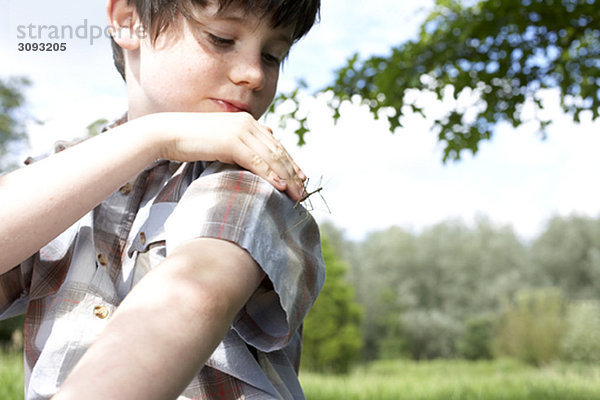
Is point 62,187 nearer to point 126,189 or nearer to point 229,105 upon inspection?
point 126,189

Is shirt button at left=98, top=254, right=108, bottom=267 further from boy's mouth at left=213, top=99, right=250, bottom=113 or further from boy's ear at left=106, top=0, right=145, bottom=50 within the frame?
boy's ear at left=106, top=0, right=145, bottom=50

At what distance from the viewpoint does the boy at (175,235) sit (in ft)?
2.56

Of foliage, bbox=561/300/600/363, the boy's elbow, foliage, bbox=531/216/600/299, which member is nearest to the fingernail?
the boy's elbow

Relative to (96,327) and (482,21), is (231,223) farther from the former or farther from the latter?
(482,21)

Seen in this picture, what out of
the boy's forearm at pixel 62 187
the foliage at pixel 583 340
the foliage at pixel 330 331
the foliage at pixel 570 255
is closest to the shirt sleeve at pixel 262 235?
the boy's forearm at pixel 62 187

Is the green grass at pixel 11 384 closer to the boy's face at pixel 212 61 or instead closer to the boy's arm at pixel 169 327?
the boy's face at pixel 212 61

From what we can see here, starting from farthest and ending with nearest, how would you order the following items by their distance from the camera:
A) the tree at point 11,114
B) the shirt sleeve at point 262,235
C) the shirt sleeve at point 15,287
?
1. the tree at point 11,114
2. the shirt sleeve at point 15,287
3. the shirt sleeve at point 262,235

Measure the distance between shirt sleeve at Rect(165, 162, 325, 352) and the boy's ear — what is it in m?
0.47

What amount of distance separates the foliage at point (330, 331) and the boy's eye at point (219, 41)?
68.7ft

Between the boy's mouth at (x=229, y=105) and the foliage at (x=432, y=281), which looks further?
the foliage at (x=432, y=281)

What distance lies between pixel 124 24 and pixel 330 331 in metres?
22.3

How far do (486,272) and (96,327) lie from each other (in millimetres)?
31999

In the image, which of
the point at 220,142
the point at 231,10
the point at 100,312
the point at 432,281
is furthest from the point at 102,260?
the point at 432,281

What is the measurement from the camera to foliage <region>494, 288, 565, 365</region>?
79.8ft
